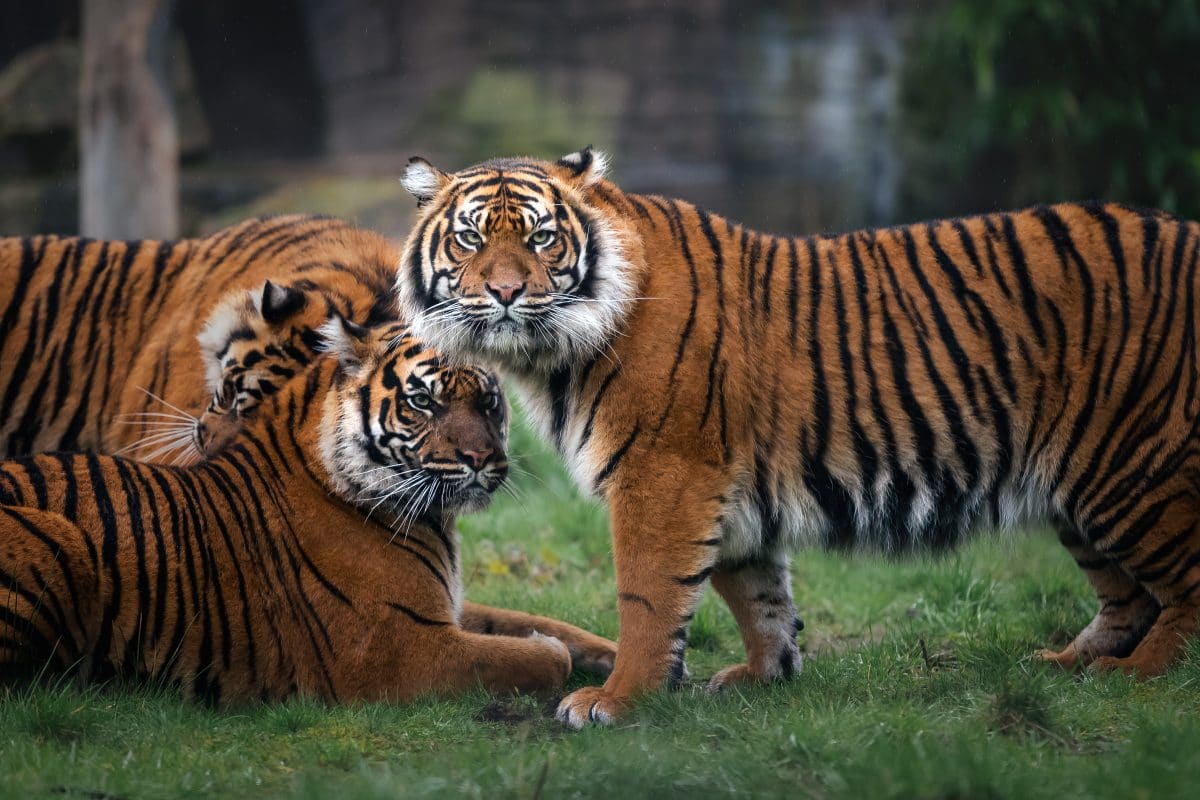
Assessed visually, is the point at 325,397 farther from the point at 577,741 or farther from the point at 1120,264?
the point at 1120,264

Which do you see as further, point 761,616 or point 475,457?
point 761,616

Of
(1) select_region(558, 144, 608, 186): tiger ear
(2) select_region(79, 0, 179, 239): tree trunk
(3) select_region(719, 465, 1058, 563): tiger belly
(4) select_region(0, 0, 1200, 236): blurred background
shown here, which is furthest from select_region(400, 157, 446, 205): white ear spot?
(4) select_region(0, 0, 1200, 236): blurred background

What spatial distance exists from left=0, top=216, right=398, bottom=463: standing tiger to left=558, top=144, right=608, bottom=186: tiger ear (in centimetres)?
105

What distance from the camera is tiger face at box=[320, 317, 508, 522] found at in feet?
15.0

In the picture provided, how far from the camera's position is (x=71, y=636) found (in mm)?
4203

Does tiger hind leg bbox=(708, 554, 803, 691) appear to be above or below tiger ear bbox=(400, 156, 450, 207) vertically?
below

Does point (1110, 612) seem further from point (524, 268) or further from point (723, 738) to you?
point (524, 268)

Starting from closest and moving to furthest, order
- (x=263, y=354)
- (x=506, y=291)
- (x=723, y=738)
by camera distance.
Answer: (x=723, y=738) → (x=506, y=291) → (x=263, y=354)

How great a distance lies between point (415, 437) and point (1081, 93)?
8.29 meters

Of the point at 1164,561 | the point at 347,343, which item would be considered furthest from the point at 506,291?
the point at 1164,561

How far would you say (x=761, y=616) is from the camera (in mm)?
4793

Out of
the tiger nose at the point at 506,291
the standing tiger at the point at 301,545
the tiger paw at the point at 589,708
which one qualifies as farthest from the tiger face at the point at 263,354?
the tiger paw at the point at 589,708

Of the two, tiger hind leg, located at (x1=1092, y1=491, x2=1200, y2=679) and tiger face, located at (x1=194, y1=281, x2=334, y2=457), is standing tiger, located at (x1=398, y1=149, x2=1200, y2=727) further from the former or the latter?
tiger face, located at (x1=194, y1=281, x2=334, y2=457)

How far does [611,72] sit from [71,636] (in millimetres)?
9951
